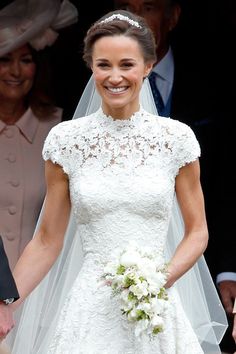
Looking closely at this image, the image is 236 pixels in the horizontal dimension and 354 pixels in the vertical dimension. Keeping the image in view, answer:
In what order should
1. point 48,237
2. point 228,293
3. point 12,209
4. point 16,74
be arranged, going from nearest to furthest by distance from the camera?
point 48,237, point 228,293, point 12,209, point 16,74

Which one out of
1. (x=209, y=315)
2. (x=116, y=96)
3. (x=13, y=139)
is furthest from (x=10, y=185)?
(x=116, y=96)

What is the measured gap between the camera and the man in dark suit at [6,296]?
19.4ft

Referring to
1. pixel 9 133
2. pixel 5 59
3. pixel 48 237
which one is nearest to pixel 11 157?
pixel 9 133

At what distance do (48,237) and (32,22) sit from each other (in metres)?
2.41

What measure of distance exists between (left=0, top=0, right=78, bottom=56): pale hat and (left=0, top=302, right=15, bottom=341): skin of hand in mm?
2428

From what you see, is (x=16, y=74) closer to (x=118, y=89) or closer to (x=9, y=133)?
(x=9, y=133)

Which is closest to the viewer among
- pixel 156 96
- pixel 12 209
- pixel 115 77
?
pixel 115 77

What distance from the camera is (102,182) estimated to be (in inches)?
232

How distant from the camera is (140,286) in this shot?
557 centimetres

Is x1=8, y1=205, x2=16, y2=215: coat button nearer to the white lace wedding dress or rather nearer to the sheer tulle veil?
the sheer tulle veil

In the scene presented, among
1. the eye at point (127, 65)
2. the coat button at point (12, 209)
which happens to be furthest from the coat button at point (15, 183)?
the eye at point (127, 65)

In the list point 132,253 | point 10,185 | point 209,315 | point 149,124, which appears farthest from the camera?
point 10,185

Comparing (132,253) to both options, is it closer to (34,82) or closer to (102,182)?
(102,182)

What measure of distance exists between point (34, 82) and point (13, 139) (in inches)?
13.7
